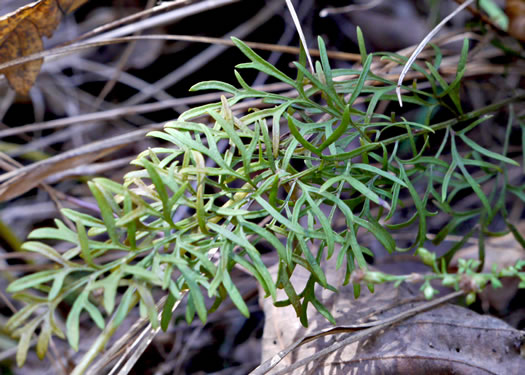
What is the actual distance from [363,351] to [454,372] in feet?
0.64

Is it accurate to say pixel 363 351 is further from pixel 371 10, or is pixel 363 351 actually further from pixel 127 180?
pixel 371 10

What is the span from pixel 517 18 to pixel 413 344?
1.14 m

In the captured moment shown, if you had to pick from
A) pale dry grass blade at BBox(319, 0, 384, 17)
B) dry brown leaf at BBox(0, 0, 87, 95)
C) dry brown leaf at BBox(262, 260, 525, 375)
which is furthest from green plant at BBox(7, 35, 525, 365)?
dry brown leaf at BBox(0, 0, 87, 95)

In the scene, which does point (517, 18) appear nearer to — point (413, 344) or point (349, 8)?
point (349, 8)

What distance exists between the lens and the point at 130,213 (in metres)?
0.66

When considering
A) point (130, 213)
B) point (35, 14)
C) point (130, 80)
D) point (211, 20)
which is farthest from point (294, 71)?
point (130, 213)

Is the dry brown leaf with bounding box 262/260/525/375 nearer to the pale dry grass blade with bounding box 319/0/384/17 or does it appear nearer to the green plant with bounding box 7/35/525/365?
the green plant with bounding box 7/35/525/365

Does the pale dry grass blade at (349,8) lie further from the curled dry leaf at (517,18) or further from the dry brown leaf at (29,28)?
the dry brown leaf at (29,28)

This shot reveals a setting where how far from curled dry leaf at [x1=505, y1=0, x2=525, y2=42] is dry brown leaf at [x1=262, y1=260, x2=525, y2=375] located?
3.10 ft

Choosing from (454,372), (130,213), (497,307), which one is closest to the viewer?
(130,213)

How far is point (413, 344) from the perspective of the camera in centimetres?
104

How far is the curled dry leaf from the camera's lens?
1488mm

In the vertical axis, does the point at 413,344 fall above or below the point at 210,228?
below

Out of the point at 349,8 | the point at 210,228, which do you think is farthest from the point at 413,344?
the point at 349,8
